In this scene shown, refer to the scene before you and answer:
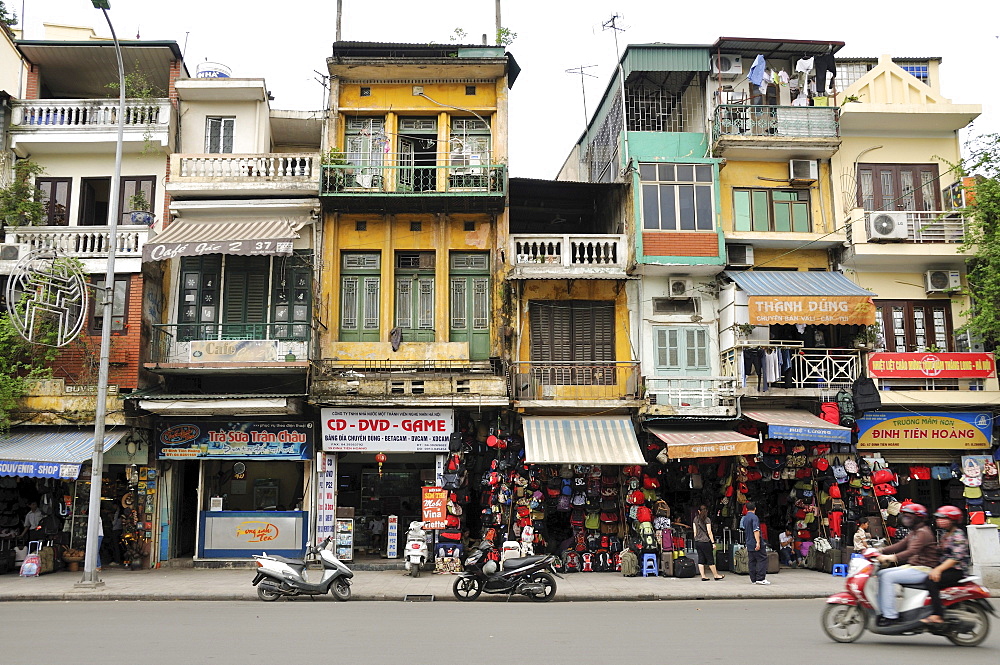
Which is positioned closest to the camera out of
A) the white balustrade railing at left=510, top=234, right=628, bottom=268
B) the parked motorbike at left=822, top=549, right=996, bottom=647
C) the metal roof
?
the parked motorbike at left=822, top=549, right=996, bottom=647

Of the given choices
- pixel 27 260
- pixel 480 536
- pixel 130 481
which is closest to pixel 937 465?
pixel 480 536

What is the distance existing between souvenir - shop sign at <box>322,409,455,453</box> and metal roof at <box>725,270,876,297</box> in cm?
774

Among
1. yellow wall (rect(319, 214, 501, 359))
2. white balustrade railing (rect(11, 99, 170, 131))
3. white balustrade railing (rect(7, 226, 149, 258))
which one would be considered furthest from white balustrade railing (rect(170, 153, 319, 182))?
white balustrade railing (rect(7, 226, 149, 258))

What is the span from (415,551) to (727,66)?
47.7ft

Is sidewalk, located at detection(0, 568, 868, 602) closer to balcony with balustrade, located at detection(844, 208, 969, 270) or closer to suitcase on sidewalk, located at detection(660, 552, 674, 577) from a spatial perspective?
suitcase on sidewalk, located at detection(660, 552, 674, 577)

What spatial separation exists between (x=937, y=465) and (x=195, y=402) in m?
17.8

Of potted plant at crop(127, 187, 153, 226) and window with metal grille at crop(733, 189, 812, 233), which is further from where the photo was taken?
window with metal grille at crop(733, 189, 812, 233)

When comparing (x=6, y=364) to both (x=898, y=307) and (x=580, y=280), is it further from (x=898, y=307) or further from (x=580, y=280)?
(x=898, y=307)

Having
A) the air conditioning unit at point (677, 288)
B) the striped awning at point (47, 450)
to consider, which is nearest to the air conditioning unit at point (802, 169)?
the air conditioning unit at point (677, 288)

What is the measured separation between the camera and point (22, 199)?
19.4 metres

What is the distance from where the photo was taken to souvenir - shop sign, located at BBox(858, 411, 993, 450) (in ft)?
63.9

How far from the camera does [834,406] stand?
61.7 feet

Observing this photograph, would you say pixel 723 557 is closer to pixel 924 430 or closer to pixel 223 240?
pixel 924 430

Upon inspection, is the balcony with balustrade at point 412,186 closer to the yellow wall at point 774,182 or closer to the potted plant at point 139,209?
the potted plant at point 139,209
